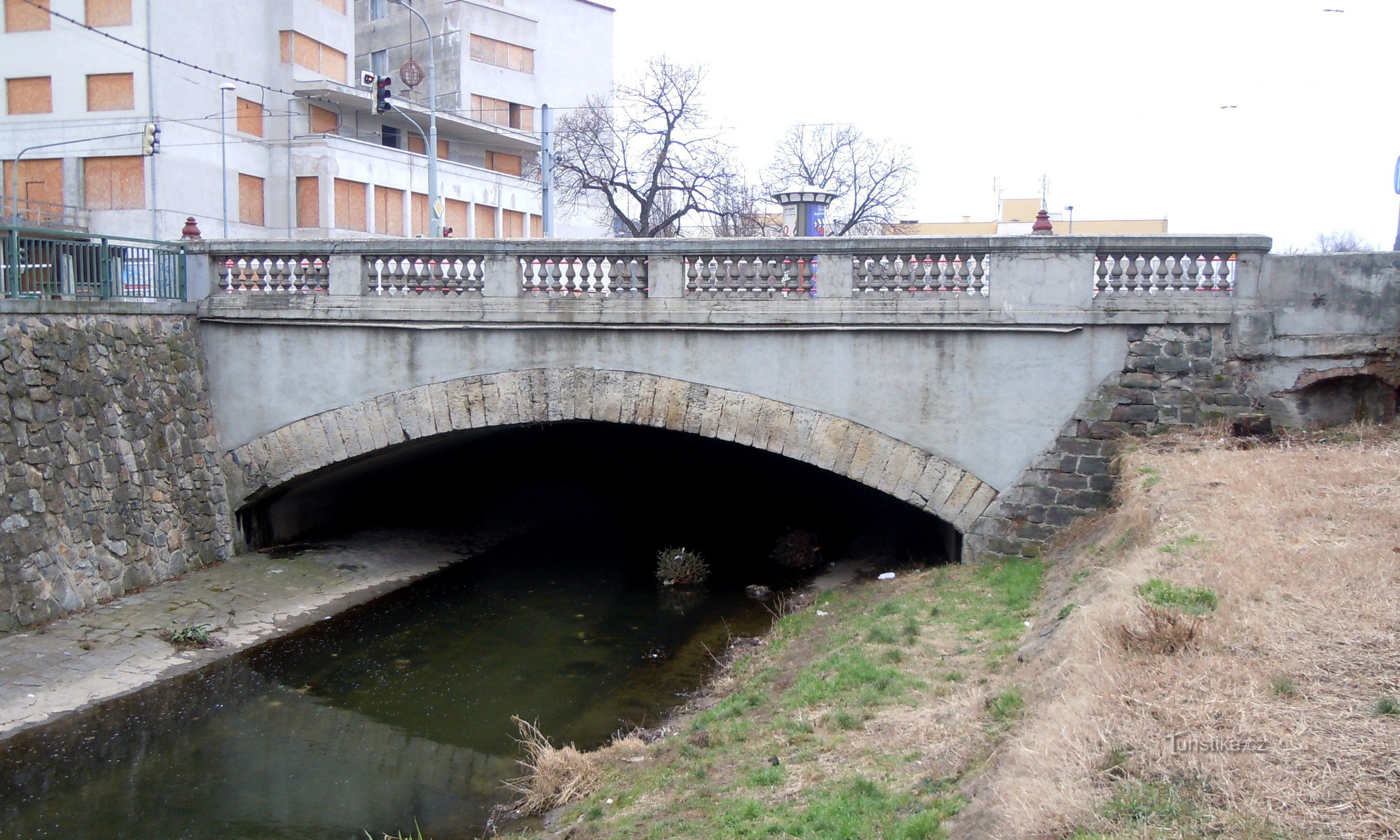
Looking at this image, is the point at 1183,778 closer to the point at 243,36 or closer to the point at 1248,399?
the point at 1248,399

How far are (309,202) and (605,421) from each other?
770 inches

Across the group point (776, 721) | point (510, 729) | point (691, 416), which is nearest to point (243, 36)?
point (691, 416)

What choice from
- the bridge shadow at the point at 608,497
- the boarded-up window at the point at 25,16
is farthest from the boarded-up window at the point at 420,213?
the bridge shadow at the point at 608,497

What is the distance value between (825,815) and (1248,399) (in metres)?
7.53

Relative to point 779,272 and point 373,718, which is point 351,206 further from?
point 373,718

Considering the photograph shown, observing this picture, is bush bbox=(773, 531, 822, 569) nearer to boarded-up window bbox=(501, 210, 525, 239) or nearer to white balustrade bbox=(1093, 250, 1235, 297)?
white balustrade bbox=(1093, 250, 1235, 297)

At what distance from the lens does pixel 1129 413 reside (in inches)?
416

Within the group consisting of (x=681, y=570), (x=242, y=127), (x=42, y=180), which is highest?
(x=242, y=127)

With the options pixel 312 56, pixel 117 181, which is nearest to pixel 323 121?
pixel 312 56

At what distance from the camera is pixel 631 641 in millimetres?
11219

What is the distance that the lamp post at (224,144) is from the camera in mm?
25828

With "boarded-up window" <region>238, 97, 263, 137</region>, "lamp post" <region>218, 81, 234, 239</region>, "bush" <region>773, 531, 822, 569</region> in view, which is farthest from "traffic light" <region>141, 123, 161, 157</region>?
"bush" <region>773, 531, 822, 569</region>

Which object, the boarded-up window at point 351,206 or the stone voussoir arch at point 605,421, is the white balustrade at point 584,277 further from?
the boarded-up window at point 351,206

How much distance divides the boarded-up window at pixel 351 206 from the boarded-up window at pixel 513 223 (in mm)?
5405
